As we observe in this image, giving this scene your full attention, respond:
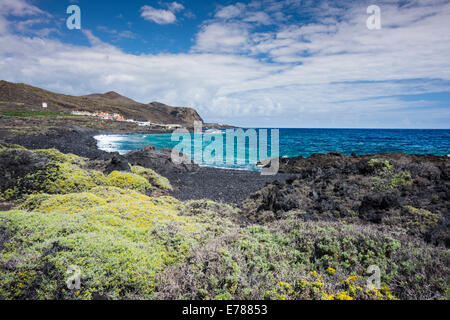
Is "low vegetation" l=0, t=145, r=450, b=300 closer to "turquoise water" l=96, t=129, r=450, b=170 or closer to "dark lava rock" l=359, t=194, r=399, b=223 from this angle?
"dark lava rock" l=359, t=194, r=399, b=223

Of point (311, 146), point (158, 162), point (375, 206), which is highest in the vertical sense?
point (311, 146)

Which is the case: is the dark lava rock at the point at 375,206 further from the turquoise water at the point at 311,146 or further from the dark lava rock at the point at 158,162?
the turquoise water at the point at 311,146

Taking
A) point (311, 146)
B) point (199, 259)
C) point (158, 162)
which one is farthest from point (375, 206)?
point (311, 146)

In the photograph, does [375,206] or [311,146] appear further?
[311,146]

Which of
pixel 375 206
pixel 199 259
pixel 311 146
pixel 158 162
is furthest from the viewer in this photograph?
pixel 311 146

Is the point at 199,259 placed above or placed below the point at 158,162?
below

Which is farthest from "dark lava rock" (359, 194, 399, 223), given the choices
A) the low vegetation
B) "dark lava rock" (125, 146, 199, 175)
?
"dark lava rock" (125, 146, 199, 175)

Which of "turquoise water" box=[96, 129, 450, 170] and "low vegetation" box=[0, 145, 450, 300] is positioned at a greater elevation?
"turquoise water" box=[96, 129, 450, 170]

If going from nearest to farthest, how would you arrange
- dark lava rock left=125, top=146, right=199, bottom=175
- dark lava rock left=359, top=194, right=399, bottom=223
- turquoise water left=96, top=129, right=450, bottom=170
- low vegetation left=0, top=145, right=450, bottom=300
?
low vegetation left=0, top=145, right=450, bottom=300, dark lava rock left=359, top=194, right=399, bottom=223, dark lava rock left=125, top=146, right=199, bottom=175, turquoise water left=96, top=129, right=450, bottom=170

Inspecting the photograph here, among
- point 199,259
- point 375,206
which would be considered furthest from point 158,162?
point 199,259

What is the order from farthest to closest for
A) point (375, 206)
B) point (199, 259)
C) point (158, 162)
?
1. point (158, 162)
2. point (375, 206)
3. point (199, 259)

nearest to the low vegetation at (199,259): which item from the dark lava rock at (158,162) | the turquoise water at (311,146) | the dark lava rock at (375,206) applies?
the dark lava rock at (375,206)

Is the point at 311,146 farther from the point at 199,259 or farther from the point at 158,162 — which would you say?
the point at 199,259

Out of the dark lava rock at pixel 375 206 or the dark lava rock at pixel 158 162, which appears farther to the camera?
the dark lava rock at pixel 158 162
